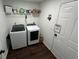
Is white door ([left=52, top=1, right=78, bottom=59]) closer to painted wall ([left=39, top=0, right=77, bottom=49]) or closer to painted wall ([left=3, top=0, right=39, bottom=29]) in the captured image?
painted wall ([left=39, top=0, right=77, bottom=49])

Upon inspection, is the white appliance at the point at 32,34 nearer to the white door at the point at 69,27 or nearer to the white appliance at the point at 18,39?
the white appliance at the point at 18,39

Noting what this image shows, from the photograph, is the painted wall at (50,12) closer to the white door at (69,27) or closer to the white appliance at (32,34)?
the white door at (69,27)

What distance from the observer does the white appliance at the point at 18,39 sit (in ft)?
6.89

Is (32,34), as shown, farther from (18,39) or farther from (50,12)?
(50,12)

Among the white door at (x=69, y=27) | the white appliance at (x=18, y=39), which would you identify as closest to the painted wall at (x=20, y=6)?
the white appliance at (x=18, y=39)

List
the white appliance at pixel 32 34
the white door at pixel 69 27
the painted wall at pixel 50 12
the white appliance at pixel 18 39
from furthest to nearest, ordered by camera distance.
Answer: the white appliance at pixel 32 34 → the white appliance at pixel 18 39 → the painted wall at pixel 50 12 → the white door at pixel 69 27

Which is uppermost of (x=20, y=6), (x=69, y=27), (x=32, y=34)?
(x=20, y=6)

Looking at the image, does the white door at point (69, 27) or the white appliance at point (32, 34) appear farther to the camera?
the white appliance at point (32, 34)

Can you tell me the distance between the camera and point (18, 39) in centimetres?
223

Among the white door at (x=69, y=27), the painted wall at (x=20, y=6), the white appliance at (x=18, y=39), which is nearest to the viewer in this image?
the white door at (x=69, y=27)

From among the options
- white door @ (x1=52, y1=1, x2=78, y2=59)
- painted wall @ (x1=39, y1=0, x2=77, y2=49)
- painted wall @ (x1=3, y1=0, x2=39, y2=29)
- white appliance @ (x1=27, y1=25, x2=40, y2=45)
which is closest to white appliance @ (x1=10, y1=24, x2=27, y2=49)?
white appliance @ (x1=27, y1=25, x2=40, y2=45)

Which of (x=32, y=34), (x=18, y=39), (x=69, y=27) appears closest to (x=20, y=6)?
(x=32, y=34)

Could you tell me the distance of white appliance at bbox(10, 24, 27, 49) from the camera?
6.89 feet

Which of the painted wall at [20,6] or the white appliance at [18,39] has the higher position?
the painted wall at [20,6]
